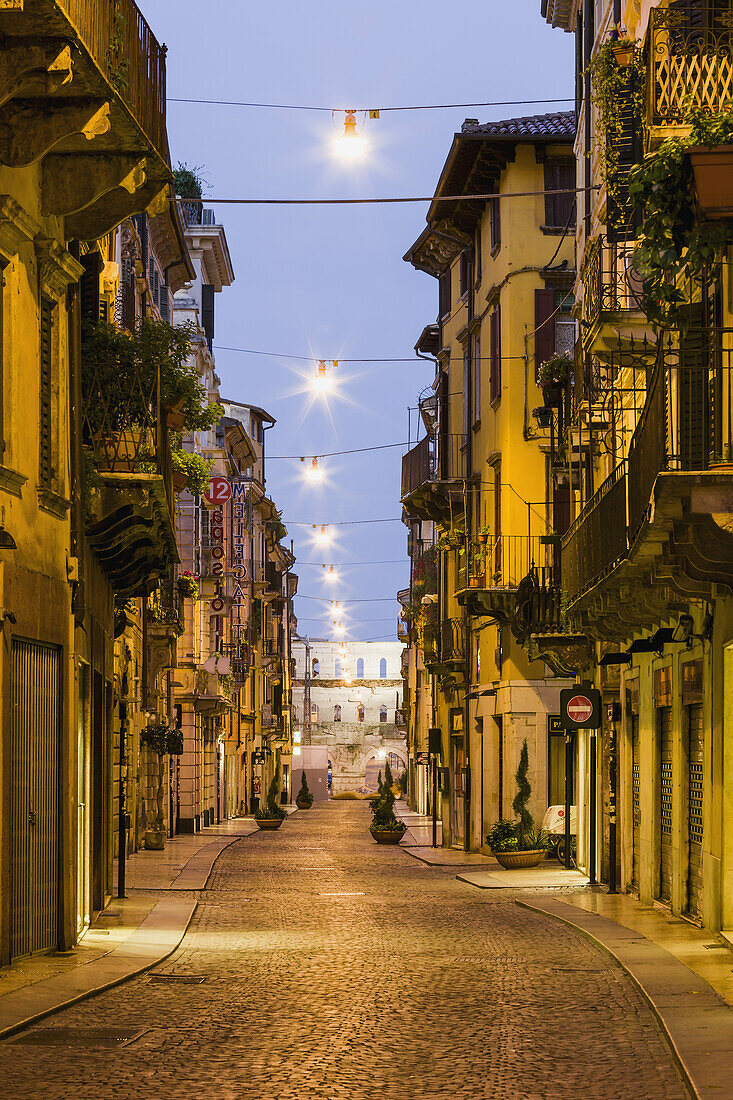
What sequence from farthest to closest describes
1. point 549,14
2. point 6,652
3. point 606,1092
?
1. point 549,14
2. point 6,652
3. point 606,1092

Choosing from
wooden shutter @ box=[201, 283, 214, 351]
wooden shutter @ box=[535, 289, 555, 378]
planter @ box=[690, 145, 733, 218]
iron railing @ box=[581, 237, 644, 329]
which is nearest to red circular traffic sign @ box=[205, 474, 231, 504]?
wooden shutter @ box=[201, 283, 214, 351]

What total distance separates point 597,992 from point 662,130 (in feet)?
25.7

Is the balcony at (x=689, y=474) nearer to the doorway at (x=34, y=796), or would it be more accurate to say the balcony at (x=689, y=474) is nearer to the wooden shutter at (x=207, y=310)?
the doorway at (x=34, y=796)

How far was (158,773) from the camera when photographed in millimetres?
43125

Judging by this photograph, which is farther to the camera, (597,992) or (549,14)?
(549,14)

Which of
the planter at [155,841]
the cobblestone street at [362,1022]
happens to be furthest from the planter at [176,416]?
the planter at [155,841]

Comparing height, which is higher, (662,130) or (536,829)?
(662,130)

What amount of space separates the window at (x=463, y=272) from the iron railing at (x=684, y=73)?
2760cm

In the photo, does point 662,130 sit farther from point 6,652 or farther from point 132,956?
point 132,956

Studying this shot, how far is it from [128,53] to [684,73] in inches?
203

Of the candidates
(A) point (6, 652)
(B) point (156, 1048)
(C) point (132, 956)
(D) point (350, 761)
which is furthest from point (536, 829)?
(D) point (350, 761)

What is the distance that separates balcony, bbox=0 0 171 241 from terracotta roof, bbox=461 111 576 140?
21.8m

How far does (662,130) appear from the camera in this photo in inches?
639

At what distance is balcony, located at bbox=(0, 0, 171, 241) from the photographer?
40.0 ft
